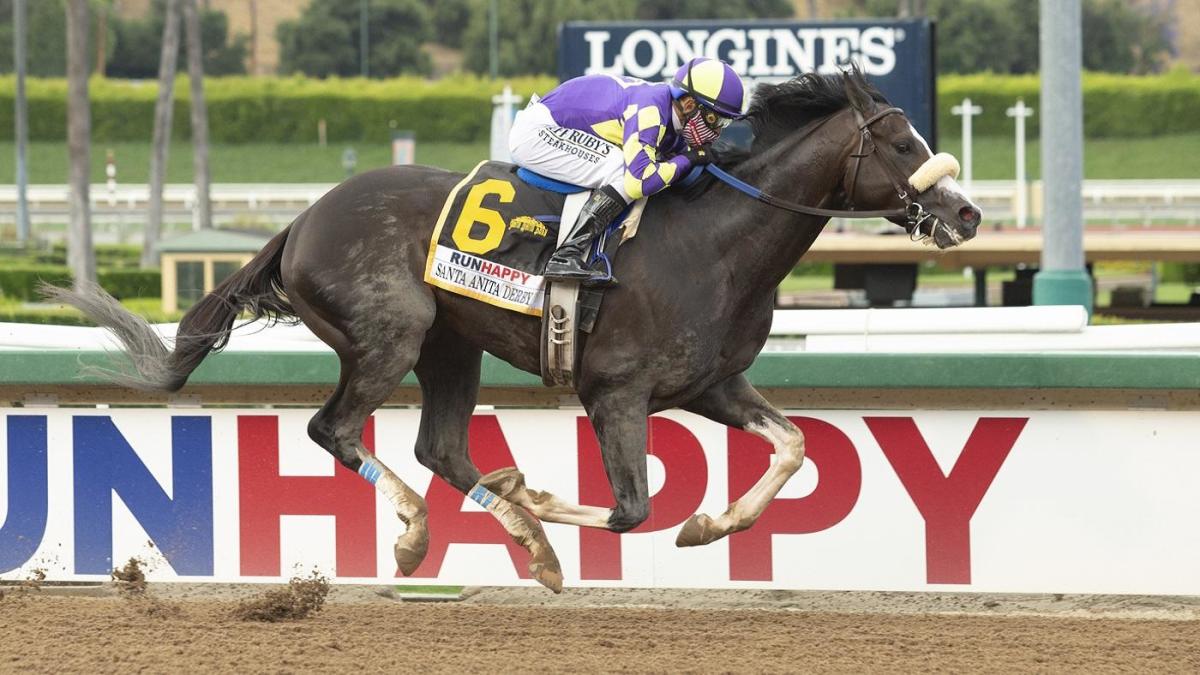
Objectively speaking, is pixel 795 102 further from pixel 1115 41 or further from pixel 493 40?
pixel 1115 41

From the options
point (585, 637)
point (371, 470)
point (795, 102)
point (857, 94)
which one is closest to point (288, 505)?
point (371, 470)

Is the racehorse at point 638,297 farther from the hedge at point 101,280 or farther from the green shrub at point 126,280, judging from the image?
the green shrub at point 126,280

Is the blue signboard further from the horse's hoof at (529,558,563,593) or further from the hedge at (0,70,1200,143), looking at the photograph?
the hedge at (0,70,1200,143)

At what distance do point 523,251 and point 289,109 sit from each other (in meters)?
53.6

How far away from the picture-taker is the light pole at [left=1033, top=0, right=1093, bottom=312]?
29.0ft

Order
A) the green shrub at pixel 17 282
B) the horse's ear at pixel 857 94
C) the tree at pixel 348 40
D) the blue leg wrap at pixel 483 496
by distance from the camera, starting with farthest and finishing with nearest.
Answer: the tree at pixel 348 40
the green shrub at pixel 17 282
the blue leg wrap at pixel 483 496
the horse's ear at pixel 857 94

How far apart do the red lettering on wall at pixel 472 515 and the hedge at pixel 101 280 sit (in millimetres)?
20082

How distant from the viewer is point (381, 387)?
18.5 feet

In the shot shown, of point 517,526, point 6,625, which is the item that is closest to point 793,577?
point 517,526

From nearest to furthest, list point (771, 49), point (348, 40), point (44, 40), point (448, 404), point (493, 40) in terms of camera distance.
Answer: point (448, 404) → point (771, 49) → point (493, 40) → point (44, 40) → point (348, 40)

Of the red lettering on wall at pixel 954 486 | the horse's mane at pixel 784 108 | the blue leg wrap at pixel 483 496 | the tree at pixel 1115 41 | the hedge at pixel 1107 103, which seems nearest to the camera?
the horse's mane at pixel 784 108

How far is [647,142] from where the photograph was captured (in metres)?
5.41

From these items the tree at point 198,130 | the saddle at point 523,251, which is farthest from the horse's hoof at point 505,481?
the tree at point 198,130

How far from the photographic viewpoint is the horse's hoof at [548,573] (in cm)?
565
